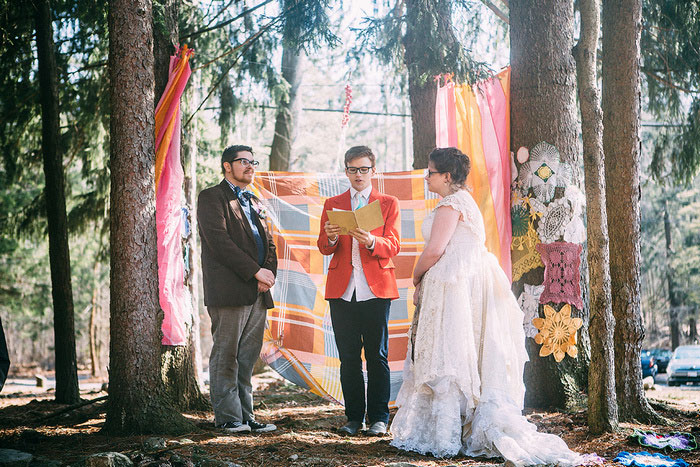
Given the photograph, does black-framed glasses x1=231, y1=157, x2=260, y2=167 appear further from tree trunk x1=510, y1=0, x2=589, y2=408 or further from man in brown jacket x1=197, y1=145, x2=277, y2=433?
tree trunk x1=510, y1=0, x2=589, y2=408

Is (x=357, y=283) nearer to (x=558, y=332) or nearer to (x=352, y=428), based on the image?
(x=352, y=428)

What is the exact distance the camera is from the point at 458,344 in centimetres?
356

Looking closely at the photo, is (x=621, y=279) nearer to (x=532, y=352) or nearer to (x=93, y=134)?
(x=532, y=352)

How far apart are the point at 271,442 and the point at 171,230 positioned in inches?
77.8

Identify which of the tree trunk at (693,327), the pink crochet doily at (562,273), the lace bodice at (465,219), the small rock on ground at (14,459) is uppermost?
the lace bodice at (465,219)

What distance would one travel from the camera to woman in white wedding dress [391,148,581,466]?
11.3 ft

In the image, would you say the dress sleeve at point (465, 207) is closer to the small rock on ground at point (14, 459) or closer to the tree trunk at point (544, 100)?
the tree trunk at point (544, 100)

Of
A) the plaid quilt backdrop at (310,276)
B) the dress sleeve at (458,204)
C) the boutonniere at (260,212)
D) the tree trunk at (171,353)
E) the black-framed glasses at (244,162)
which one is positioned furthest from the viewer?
the plaid quilt backdrop at (310,276)

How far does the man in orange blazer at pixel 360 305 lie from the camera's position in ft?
13.0

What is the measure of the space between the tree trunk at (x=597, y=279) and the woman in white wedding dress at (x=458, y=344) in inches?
19.4

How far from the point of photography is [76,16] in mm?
6211

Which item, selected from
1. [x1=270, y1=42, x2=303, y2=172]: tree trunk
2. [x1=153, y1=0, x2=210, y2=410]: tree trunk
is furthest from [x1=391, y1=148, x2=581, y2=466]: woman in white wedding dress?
[x1=270, y1=42, x2=303, y2=172]: tree trunk

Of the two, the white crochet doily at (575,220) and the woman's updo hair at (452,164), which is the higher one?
the woman's updo hair at (452,164)

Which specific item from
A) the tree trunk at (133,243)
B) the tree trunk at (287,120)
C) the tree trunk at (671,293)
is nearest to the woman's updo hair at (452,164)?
the tree trunk at (133,243)
